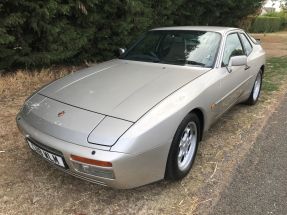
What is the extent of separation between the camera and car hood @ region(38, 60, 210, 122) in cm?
307

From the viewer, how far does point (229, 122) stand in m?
5.07

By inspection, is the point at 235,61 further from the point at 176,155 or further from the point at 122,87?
the point at 176,155

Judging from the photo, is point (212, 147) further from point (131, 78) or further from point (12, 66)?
point (12, 66)

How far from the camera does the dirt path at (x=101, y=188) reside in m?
2.96

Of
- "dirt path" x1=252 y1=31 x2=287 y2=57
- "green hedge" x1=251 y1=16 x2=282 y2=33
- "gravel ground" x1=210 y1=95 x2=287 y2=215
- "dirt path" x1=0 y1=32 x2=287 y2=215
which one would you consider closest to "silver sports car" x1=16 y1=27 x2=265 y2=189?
"dirt path" x1=0 y1=32 x2=287 y2=215

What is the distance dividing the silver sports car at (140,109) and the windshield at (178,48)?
Result: 12 millimetres

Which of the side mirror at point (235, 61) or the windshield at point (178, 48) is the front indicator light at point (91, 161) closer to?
the windshield at point (178, 48)

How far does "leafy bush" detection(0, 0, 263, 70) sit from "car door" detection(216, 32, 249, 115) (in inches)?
118

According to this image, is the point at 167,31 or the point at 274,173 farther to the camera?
the point at 167,31

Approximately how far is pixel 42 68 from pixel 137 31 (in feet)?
8.45

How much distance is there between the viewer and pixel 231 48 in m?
4.66

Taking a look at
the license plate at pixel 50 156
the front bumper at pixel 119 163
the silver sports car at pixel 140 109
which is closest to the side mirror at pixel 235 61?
the silver sports car at pixel 140 109

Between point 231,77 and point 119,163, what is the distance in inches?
89.3

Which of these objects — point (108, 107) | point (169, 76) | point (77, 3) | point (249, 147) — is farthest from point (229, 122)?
point (77, 3)
